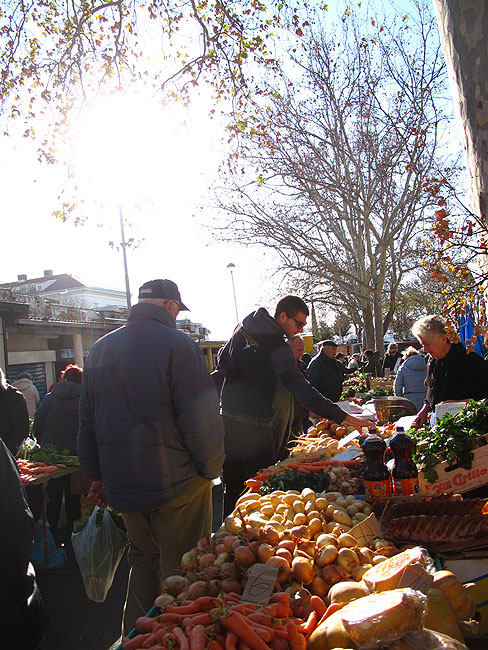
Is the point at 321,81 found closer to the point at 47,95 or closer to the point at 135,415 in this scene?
the point at 47,95

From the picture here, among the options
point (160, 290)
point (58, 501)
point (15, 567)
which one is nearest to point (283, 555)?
point (15, 567)

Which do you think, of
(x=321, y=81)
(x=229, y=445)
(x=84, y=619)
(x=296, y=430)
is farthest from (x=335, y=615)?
(x=321, y=81)

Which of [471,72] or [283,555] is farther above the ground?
[471,72]

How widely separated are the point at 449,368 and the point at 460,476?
1774mm

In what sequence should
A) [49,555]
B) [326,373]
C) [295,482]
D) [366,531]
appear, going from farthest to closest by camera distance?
[326,373]
[49,555]
[295,482]
[366,531]

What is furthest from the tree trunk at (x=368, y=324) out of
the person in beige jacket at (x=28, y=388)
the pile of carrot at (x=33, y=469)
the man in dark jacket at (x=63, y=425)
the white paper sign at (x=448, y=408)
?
the white paper sign at (x=448, y=408)

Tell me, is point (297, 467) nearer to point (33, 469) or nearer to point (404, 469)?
point (404, 469)

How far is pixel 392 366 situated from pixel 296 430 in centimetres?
1054

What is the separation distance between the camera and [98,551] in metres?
3.32

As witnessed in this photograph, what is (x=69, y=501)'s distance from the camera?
5.70 metres

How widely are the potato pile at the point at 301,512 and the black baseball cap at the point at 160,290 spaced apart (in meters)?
1.24

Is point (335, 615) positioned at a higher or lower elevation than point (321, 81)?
lower

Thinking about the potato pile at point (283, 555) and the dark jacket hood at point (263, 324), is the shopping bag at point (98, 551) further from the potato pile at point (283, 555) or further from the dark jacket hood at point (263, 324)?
the dark jacket hood at point (263, 324)

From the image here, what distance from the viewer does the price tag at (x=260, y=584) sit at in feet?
5.59
